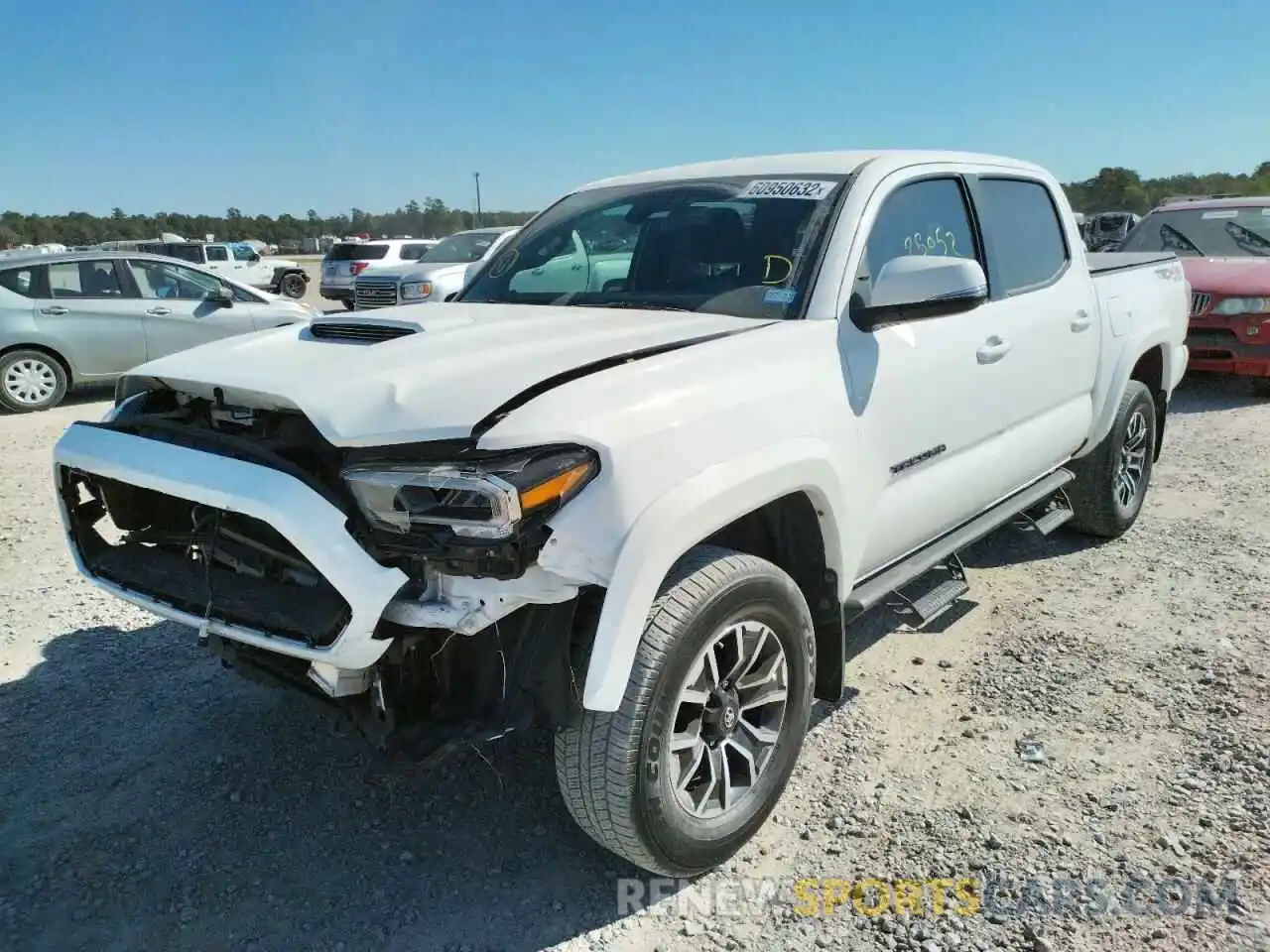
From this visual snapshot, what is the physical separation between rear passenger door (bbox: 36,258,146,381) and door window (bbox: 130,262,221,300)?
18cm

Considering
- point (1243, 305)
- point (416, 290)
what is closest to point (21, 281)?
point (416, 290)

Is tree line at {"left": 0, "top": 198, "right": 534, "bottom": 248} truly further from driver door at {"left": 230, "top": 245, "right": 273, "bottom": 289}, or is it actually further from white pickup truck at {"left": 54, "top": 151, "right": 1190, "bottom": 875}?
white pickup truck at {"left": 54, "top": 151, "right": 1190, "bottom": 875}

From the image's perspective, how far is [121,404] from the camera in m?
2.90

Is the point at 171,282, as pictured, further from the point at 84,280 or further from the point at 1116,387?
the point at 1116,387

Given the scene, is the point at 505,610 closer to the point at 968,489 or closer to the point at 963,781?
the point at 963,781

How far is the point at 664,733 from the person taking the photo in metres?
2.37

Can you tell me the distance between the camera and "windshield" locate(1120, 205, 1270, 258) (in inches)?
389

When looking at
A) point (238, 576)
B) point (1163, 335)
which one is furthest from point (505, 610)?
point (1163, 335)

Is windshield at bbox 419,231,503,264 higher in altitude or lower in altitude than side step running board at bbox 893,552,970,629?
higher

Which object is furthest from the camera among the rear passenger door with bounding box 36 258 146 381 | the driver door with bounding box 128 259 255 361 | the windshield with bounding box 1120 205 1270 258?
the driver door with bounding box 128 259 255 361

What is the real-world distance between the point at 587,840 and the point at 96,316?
929 cm

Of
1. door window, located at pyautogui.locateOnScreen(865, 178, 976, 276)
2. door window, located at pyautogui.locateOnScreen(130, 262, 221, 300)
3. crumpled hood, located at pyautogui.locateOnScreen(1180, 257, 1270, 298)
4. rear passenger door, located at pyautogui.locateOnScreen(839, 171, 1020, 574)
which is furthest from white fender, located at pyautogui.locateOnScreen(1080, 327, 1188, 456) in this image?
door window, located at pyautogui.locateOnScreen(130, 262, 221, 300)

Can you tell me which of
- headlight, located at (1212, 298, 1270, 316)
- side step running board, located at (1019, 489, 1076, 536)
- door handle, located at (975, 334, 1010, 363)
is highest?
door handle, located at (975, 334, 1010, 363)

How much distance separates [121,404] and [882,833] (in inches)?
102
